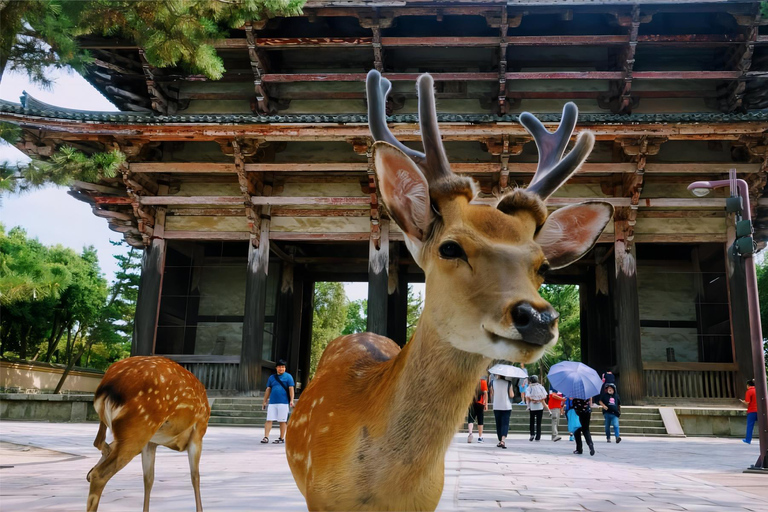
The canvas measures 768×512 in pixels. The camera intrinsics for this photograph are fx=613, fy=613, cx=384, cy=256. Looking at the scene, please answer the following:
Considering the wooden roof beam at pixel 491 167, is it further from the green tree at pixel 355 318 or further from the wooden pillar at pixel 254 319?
the green tree at pixel 355 318

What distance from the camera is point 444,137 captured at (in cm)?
1355

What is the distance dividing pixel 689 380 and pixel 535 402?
4.60 m

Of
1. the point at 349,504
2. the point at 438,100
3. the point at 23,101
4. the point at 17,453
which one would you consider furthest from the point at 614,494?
the point at 23,101

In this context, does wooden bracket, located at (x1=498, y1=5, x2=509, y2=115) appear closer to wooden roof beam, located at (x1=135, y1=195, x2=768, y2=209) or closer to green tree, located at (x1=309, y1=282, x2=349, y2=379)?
wooden roof beam, located at (x1=135, y1=195, x2=768, y2=209)

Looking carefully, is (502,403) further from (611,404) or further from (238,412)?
(238,412)

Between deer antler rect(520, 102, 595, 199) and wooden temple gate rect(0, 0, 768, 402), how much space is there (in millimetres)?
10164

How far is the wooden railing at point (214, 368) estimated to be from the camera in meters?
14.9

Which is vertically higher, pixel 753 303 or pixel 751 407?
pixel 753 303

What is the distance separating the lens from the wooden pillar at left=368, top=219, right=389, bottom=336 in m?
14.6

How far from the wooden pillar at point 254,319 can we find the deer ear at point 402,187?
13049 millimetres

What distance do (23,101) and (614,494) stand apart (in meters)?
14.9

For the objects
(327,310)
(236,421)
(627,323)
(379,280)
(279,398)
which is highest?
(327,310)

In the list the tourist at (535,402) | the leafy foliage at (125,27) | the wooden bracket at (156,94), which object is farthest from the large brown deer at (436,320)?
the wooden bracket at (156,94)

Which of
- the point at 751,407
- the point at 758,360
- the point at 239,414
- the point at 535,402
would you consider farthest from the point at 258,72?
the point at 751,407
